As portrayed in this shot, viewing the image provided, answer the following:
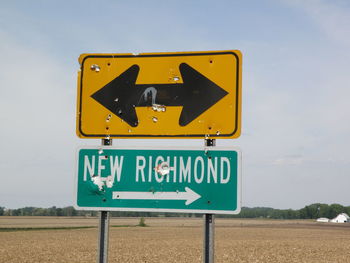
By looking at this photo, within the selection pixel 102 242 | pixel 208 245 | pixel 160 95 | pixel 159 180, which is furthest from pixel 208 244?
pixel 160 95

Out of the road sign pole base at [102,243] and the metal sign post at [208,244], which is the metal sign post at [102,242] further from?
the metal sign post at [208,244]

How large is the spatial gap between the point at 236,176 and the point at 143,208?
2.40ft

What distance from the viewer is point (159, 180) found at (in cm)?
348

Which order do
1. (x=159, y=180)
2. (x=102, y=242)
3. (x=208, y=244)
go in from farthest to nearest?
(x=159, y=180)
(x=102, y=242)
(x=208, y=244)

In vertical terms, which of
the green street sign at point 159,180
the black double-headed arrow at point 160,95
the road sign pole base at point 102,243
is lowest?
the road sign pole base at point 102,243

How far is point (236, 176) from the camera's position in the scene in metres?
3.40

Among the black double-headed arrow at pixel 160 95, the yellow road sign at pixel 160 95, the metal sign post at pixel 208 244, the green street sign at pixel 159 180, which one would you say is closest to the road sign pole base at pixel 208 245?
the metal sign post at pixel 208 244

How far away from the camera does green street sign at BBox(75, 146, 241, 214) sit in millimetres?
3391

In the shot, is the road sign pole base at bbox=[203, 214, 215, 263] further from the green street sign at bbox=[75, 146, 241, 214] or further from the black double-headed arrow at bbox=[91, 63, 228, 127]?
the black double-headed arrow at bbox=[91, 63, 228, 127]

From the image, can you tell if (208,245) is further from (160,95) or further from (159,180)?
(160,95)

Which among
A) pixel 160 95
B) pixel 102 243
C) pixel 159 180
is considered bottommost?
pixel 102 243

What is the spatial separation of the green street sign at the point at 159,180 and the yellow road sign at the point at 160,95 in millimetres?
149

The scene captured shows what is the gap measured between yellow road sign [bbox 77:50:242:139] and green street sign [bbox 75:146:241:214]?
149 millimetres

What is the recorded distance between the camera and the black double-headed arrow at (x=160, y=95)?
3.46 metres
